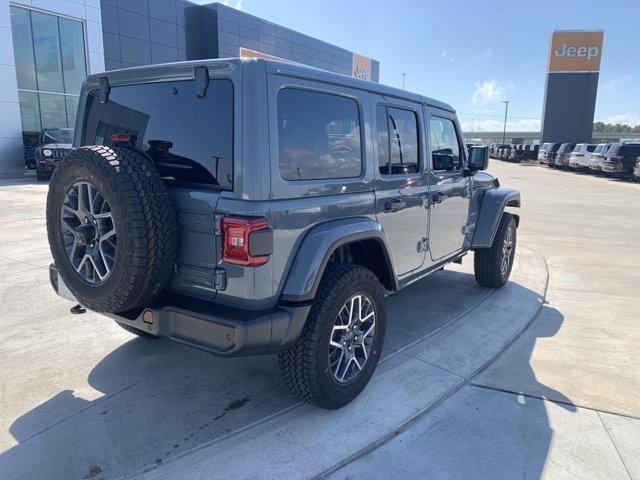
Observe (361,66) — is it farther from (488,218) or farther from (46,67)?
(488,218)

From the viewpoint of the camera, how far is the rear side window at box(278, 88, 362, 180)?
272cm

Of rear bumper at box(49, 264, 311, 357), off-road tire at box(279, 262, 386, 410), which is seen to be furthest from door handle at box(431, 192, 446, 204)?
rear bumper at box(49, 264, 311, 357)

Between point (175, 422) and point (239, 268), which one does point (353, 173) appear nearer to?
point (239, 268)

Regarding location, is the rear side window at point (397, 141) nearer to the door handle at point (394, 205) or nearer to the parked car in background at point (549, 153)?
the door handle at point (394, 205)

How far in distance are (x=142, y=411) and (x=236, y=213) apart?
1481mm

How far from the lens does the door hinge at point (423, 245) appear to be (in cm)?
402

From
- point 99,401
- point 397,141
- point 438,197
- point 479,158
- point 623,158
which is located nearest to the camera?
point 99,401

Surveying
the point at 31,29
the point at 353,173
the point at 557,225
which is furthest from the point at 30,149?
the point at 353,173

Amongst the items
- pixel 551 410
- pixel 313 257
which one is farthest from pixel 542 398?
pixel 313 257

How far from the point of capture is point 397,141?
3.70 metres

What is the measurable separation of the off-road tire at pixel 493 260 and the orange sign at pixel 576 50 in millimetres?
52755

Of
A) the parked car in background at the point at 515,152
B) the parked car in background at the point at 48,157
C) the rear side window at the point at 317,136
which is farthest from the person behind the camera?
the parked car in background at the point at 515,152

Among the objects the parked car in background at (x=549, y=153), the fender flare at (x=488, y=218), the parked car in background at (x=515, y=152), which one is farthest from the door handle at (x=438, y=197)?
the parked car in background at (x=515, y=152)

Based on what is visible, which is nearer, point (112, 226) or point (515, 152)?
point (112, 226)
